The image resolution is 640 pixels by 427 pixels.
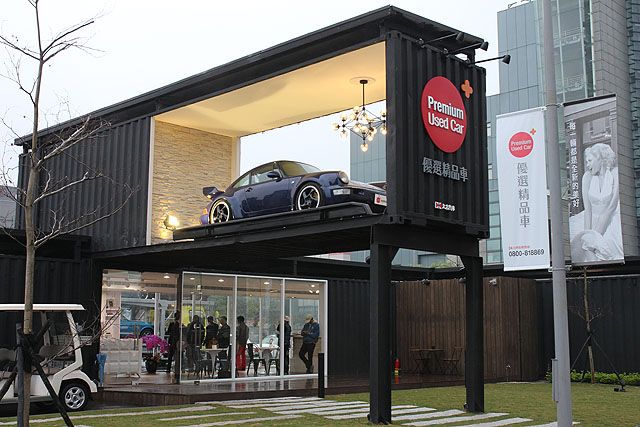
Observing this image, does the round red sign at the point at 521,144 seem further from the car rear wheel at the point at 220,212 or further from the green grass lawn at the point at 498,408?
the car rear wheel at the point at 220,212

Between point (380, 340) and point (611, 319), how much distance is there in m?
11.8

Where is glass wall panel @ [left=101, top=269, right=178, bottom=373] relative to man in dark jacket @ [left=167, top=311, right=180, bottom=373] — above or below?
above

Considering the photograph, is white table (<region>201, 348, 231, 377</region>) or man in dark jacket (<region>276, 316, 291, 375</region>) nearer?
white table (<region>201, 348, 231, 377</region>)

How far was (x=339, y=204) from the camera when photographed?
1361cm

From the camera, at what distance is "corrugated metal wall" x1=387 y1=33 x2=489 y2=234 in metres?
13.2

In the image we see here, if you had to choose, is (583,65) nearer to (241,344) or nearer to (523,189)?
(241,344)

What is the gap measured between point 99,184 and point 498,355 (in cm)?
1188

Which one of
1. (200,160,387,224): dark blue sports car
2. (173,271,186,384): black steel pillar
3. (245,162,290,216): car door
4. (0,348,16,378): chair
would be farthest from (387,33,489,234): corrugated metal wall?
(173,271,186,384): black steel pillar

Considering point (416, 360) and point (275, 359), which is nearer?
point (275, 359)

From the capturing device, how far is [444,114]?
46.2 feet

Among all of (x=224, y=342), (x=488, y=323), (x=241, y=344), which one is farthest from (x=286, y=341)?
(x=488, y=323)

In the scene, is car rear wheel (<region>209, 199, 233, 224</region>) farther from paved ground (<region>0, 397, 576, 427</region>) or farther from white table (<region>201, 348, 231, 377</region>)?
white table (<region>201, 348, 231, 377</region>)

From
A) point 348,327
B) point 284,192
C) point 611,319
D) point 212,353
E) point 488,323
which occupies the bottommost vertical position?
point 212,353

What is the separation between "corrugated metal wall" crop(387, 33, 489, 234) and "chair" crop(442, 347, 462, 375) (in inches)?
394
